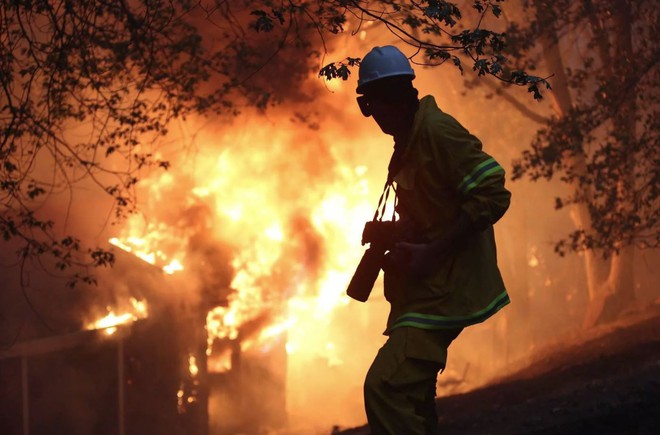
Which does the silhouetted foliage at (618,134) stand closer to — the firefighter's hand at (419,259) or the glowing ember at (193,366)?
the glowing ember at (193,366)

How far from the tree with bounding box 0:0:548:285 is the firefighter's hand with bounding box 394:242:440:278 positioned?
1525 millimetres

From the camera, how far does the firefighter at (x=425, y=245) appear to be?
3283mm

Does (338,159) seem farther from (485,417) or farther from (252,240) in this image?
(485,417)

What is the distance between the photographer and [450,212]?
3436 millimetres

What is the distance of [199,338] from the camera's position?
1600cm

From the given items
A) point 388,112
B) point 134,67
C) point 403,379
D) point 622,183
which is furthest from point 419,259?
point 622,183

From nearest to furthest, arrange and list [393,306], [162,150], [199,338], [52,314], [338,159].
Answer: [393,306] → [52,314] → [199,338] → [338,159] → [162,150]

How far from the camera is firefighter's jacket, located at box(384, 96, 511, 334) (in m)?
3.32

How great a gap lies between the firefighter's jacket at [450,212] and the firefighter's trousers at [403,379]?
0.07m

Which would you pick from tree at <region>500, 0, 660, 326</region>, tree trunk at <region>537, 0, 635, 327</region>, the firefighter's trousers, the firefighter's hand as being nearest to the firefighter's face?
the firefighter's hand

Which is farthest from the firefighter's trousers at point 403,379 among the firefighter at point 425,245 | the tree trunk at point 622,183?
the tree trunk at point 622,183

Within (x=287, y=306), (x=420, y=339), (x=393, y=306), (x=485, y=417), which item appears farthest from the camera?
(x=287, y=306)

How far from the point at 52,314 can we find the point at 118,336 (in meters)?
1.12

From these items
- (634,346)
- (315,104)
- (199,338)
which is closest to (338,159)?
(315,104)
